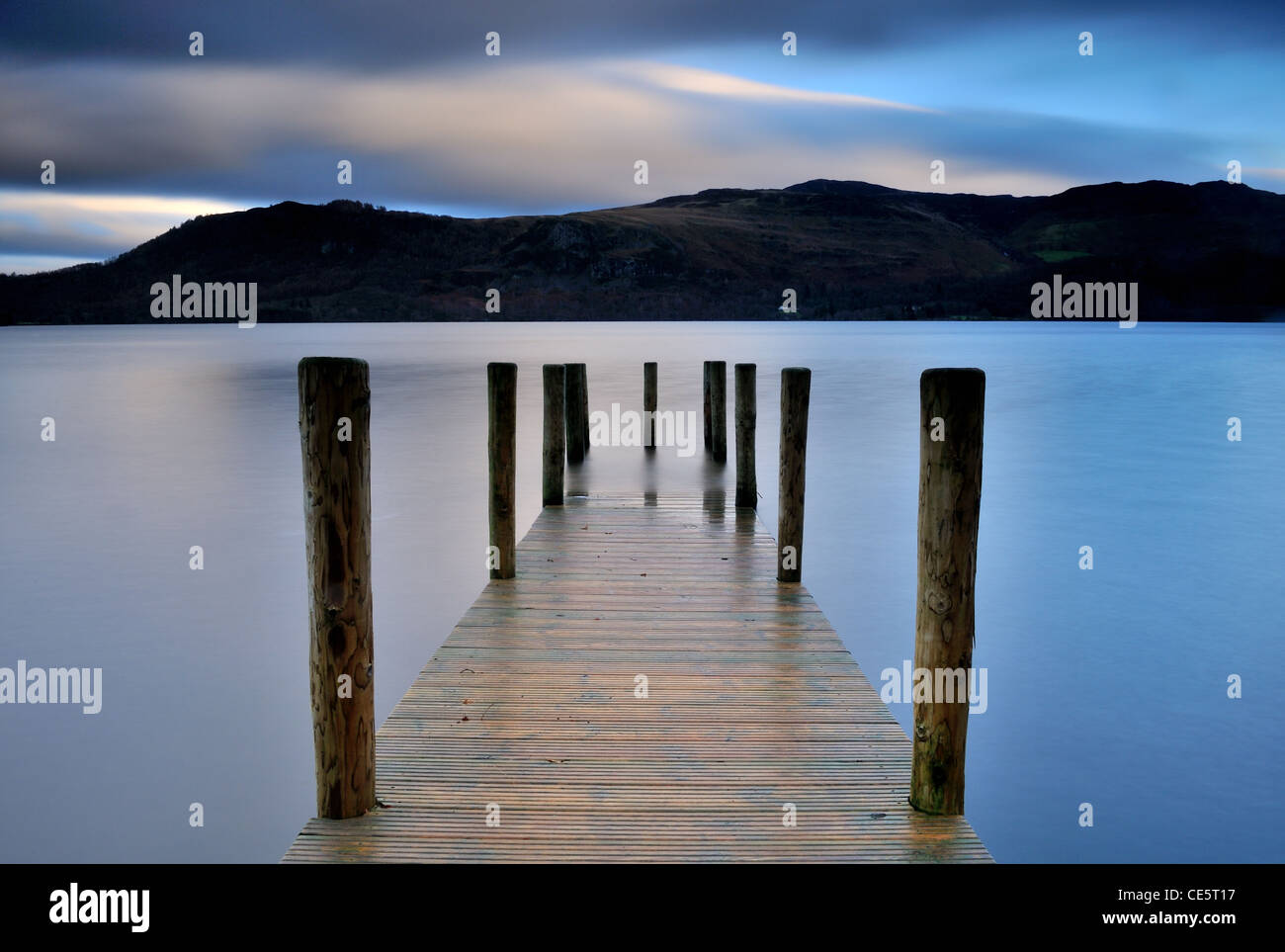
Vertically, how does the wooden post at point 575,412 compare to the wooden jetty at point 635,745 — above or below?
above

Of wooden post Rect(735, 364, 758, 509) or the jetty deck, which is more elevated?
wooden post Rect(735, 364, 758, 509)

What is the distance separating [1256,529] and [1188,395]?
26.1m

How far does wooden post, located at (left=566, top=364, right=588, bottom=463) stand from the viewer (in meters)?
15.5

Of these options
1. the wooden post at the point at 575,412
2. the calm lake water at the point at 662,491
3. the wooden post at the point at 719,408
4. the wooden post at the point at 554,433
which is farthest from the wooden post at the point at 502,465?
the wooden post at the point at 719,408

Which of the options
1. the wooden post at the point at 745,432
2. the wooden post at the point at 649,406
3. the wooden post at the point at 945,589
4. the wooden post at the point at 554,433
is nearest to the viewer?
the wooden post at the point at 945,589

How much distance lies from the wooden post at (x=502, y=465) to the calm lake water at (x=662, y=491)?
2.06 meters

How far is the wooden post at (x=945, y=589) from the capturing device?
155 inches

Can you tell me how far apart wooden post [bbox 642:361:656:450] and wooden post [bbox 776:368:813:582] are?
9.67m

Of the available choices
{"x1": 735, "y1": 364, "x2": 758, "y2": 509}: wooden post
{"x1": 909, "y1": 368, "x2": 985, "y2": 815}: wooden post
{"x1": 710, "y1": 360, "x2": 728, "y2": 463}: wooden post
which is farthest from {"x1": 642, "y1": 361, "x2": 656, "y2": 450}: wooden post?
{"x1": 909, "y1": 368, "x2": 985, "y2": 815}: wooden post

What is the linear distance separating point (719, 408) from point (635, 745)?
11.5 m

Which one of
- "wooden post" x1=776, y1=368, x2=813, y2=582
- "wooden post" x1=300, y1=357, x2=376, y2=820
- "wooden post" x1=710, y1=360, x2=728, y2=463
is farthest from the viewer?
"wooden post" x1=710, y1=360, x2=728, y2=463

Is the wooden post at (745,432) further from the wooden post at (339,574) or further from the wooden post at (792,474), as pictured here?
the wooden post at (339,574)

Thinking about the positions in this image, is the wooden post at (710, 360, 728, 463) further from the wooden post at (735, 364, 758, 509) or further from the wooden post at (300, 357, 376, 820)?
the wooden post at (300, 357, 376, 820)

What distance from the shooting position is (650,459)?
53.1 ft
